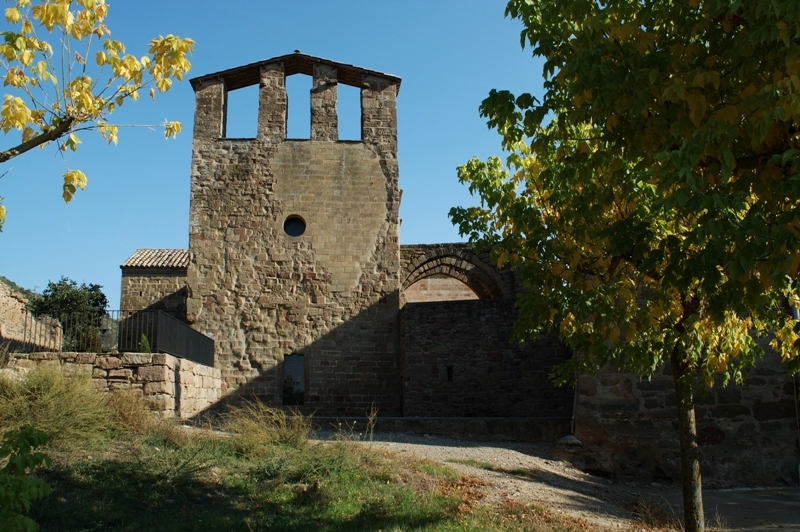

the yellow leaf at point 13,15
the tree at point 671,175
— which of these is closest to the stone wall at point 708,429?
the tree at point 671,175

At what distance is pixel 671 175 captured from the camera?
12.7ft

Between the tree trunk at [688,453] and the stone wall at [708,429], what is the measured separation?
4.15 meters

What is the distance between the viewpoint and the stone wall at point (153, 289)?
23.5 metres

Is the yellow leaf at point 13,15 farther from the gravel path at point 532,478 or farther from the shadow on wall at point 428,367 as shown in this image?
the shadow on wall at point 428,367

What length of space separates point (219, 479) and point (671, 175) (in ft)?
18.1

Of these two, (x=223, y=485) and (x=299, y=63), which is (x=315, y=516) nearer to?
(x=223, y=485)

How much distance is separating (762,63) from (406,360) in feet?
40.3

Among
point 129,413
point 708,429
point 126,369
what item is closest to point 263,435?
point 129,413

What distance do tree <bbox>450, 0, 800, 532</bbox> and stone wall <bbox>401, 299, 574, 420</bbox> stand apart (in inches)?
338

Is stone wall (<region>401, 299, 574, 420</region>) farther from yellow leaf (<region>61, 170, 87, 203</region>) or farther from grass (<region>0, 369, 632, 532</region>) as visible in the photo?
yellow leaf (<region>61, 170, 87, 203</region>)

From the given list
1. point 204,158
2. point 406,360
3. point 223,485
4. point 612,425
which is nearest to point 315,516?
point 223,485

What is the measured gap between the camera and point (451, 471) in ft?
27.8

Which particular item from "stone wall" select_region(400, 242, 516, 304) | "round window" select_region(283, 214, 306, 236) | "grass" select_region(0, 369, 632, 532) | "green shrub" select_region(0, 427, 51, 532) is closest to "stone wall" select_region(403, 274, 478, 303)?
"stone wall" select_region(400, 242, 516, 304)

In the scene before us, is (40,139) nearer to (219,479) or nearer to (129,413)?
(219,479)
